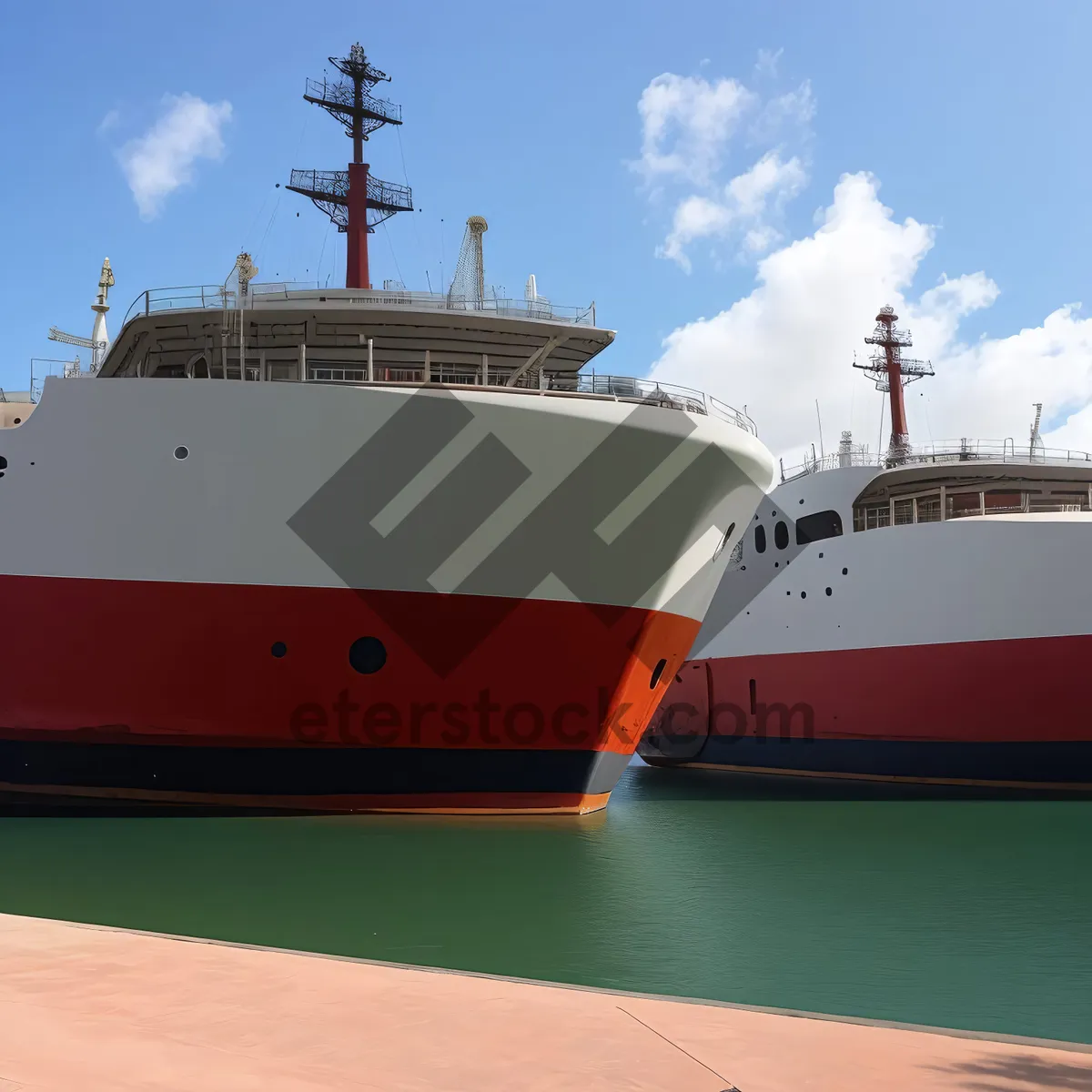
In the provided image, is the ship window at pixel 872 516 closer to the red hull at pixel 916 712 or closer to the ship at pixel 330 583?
the red hull at pixel 916 712

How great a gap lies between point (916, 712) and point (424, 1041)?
16801 mm

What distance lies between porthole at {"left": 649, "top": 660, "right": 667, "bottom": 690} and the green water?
2.15m

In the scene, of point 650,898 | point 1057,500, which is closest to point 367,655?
point 650,898

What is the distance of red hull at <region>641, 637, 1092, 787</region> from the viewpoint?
666 inches

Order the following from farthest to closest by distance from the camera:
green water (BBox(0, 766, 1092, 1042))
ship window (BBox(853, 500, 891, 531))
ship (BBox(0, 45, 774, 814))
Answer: ship window (BBox(853, 500, 891, 531))
ship (BBox(0, 45, 774, 814))
green water (BBox(0, 766, 1092, 1042))

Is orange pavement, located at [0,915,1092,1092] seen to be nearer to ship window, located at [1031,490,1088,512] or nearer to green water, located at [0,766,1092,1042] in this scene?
green water, located at [0,766,1092,1042]

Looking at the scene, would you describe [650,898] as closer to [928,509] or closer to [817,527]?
[817,527]

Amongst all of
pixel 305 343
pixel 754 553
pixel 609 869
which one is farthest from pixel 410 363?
pixel 754 553

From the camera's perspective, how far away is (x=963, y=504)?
72.7ft

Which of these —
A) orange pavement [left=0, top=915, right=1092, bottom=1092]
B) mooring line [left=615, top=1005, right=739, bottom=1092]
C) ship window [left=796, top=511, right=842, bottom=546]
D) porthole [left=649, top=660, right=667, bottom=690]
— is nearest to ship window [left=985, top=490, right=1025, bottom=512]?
ship window [left=796, top=511, right=842, bottom=546]

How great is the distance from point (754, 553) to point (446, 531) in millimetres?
13261

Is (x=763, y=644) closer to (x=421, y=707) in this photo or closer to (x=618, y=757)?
(x=618, y=757)

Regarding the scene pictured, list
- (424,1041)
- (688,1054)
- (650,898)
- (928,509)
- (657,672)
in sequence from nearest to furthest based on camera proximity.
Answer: (688,1054) → (424,1041) → (650,898) → (657,672) → (928,509)

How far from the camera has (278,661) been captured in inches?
472
